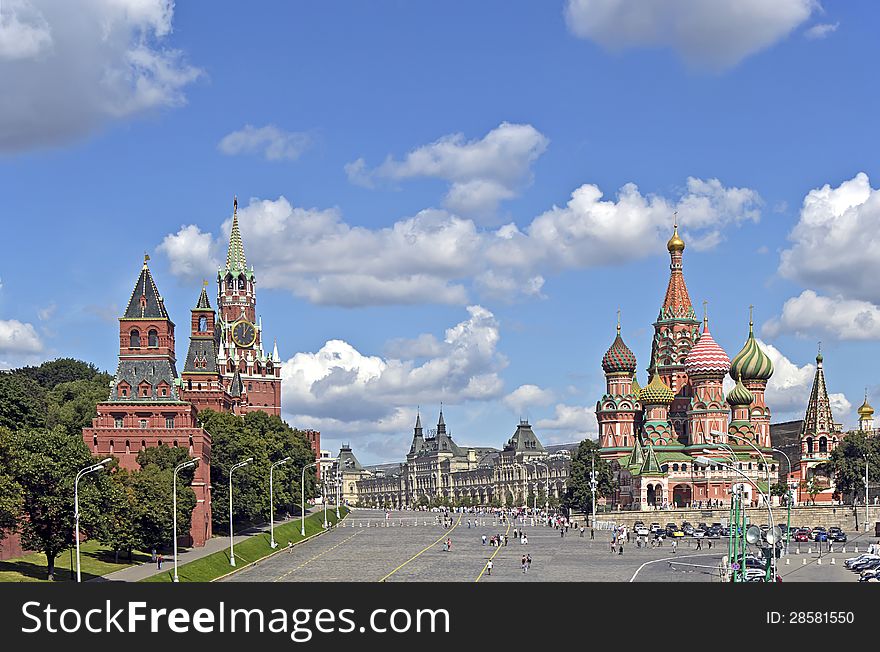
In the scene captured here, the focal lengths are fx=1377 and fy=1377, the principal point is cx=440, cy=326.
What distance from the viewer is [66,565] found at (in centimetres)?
9262

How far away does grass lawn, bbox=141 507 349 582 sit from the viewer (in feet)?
315

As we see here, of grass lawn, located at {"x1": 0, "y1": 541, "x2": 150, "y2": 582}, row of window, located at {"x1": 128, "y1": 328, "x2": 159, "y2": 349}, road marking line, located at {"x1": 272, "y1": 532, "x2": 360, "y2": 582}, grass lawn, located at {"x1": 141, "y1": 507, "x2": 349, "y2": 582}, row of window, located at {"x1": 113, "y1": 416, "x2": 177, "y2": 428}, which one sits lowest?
road marking line, located at {"x1": 272, "y1": 532, "x2": 360, "y2": 582}

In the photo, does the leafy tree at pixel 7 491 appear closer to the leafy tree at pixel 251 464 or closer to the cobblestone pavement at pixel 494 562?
the cobblestone pavement at pixel 494 562

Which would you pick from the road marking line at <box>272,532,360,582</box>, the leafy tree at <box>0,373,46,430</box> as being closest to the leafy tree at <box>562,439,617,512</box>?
the road marking line at <box>272,532,360,582</box>

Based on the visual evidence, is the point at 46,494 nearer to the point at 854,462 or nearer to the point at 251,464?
the point at 251,464

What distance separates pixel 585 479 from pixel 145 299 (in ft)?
268

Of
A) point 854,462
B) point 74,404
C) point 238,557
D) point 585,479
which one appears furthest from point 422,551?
point 854,462

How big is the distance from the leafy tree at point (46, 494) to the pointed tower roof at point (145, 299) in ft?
156

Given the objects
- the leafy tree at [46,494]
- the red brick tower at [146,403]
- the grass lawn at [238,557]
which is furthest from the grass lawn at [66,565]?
the red brick tower at [146,403]

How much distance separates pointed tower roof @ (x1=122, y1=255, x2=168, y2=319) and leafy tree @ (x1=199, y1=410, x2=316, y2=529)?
51.3 ft

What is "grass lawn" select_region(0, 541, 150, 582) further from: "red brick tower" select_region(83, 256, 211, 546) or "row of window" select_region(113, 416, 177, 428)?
"row of window" select_region(113, 416, 177, 428)

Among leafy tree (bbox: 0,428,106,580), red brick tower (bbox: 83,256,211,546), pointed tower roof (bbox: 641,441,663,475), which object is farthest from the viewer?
pointed tower roof (bbox: 641,441,663,475)
